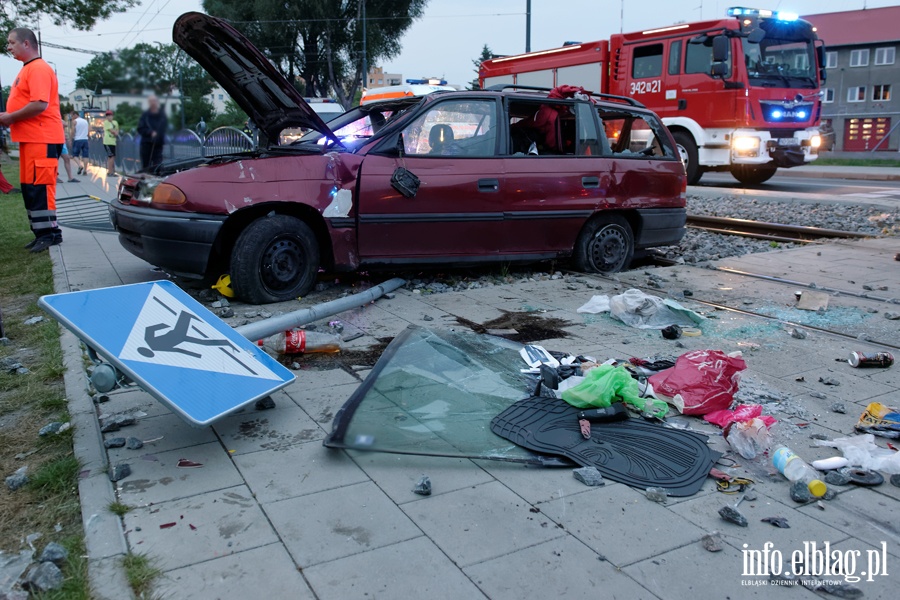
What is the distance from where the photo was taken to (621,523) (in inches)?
107

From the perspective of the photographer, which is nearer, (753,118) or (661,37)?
(753,118)

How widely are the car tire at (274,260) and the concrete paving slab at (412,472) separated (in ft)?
9.30

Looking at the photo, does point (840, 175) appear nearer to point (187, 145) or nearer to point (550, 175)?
point (550, 175)

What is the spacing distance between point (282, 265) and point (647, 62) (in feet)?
41.5

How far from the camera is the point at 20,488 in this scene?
116 inches

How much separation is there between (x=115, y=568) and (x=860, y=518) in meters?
2.72

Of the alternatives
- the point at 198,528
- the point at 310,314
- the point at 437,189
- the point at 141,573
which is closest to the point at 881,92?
the point at 437,189

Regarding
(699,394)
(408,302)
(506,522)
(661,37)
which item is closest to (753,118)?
(661,37)

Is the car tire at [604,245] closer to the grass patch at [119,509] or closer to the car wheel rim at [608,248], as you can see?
the car wheel rim at [608,248]

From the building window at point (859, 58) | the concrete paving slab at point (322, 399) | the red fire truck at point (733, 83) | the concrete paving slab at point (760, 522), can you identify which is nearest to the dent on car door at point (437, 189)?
the concrete paving slab at point (322, 399)

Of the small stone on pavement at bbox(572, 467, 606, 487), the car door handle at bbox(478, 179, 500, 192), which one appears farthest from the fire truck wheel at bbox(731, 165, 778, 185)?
the small stone on pavement at bbox(572, 467, 606, 487)

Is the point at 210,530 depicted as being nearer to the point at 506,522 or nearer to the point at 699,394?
the point at 506,522

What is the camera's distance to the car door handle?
6418 mm

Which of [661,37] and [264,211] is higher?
[661,37]
